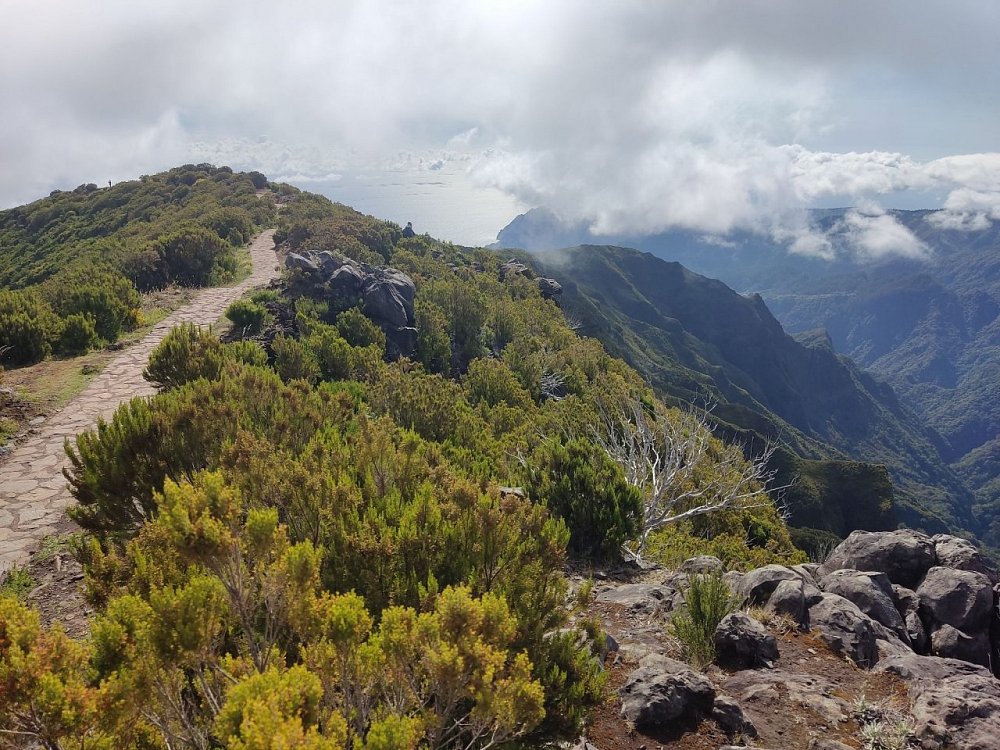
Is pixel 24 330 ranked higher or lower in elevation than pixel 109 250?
lower

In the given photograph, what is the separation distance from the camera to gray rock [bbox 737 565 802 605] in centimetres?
708

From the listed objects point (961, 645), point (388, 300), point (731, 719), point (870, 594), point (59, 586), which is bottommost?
point (961, 645)

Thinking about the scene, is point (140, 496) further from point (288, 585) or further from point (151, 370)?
point (151, 370)

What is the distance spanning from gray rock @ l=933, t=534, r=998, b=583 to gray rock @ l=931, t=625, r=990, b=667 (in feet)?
4.80

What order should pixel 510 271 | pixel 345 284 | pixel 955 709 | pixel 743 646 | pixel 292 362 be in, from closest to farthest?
pixel 955 709
pixel 743 646
pixel 292 362
pixel 345 284
pixel 510 271

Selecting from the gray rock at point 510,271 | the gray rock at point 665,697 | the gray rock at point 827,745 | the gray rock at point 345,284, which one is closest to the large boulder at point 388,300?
the gray rock at point 345,284

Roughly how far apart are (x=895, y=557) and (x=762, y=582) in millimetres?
3229

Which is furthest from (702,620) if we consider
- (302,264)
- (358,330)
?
(302,264)

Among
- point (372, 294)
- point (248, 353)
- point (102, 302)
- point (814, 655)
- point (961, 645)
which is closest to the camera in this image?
point (814, 655)

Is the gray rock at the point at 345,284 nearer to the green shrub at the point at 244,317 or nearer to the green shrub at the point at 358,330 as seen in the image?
the green shrub at the point at 358,330

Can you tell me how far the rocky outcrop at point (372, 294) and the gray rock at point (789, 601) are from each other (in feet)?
49.2

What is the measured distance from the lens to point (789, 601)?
6.61m

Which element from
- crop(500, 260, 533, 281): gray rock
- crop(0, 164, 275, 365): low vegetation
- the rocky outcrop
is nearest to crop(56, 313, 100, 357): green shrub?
crop(0, 164, 275, 365): low vegetation

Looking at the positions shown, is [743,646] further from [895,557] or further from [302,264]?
[302,264]
